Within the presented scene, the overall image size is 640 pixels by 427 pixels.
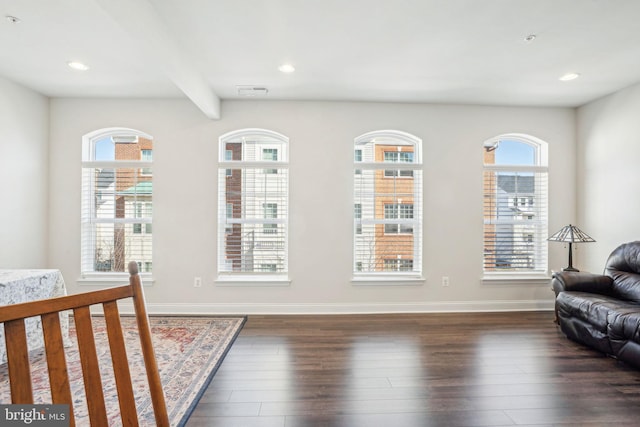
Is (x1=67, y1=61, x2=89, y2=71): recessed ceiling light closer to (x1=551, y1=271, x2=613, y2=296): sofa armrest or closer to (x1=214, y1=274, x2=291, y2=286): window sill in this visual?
(x1=214, y1=274, x2=291, y2=286): window sill

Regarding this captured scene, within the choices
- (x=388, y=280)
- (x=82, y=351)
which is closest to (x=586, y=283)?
(x=388, y=280)

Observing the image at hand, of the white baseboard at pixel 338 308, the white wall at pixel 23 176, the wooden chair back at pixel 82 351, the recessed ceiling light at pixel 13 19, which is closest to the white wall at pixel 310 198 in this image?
the white baseboard at pixel 338 308

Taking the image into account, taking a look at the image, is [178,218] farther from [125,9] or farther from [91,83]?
[125,9]

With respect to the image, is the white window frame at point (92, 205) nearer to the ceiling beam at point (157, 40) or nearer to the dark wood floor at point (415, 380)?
the ceiling beam at point (157, 40)

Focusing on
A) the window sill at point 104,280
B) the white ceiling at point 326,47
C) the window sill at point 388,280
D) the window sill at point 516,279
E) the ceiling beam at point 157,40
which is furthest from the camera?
the window sill at point 516,279

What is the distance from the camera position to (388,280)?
4219mm

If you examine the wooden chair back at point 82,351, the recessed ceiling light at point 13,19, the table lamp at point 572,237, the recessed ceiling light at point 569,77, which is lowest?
the wooden chair back at point 82,351

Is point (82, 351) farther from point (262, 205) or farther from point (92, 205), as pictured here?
point (92, 205)

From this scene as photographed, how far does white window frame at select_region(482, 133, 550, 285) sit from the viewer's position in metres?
4.39

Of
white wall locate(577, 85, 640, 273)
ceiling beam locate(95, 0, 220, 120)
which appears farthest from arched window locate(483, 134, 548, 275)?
ceiling beam locate(95, 0, 220, 120)

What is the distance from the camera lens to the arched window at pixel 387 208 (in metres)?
4.34

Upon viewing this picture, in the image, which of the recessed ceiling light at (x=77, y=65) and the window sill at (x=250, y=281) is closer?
the recessed ceiling light at (x=77, y=65)

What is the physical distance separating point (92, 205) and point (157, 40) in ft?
9.17

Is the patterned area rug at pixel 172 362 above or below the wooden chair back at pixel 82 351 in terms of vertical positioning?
below
